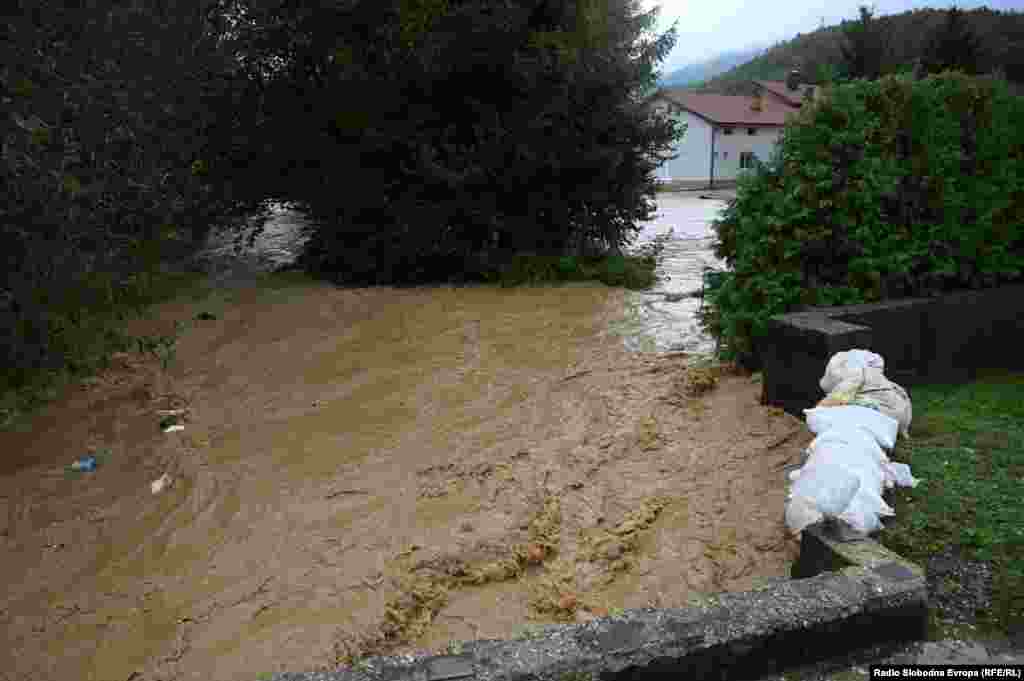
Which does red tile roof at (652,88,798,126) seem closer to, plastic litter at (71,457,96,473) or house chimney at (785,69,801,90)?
house chimney at (785,69,801,90)

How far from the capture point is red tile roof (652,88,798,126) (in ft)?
166

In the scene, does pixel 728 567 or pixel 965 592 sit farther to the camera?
pixel 728 567

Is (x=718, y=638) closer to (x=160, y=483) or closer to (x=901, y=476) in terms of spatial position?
(x=901, y=476)

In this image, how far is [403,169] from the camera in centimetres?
1338

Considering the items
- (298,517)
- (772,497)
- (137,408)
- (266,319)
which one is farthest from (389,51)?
(772,497)

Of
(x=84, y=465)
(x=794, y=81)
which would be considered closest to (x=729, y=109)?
(x=794, y=81)

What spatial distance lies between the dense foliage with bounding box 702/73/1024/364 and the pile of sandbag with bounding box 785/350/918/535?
5.33 feet

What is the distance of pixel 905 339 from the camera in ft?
21.3

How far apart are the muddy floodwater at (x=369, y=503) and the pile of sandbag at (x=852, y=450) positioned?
0.46 meters

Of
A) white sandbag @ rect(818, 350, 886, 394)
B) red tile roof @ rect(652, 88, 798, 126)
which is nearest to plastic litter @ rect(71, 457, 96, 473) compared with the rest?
white sandbag @ rect(818, 350, 886, 394)

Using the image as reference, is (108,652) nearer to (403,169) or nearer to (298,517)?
(298,517)

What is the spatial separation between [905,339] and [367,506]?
437 cm

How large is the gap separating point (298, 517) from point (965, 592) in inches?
160

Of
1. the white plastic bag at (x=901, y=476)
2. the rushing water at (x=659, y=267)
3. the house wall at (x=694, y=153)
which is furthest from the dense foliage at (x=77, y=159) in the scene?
the house wall at (x=694, y=153)
